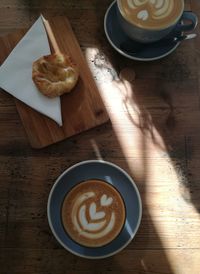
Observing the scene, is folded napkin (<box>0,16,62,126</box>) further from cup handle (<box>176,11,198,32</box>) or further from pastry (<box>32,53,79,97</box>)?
cup handle (<box>176,11,198,32</box>)

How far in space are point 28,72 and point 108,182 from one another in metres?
0.31

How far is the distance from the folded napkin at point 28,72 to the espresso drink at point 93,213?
0.17 metres

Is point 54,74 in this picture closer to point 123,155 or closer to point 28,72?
point 28,72

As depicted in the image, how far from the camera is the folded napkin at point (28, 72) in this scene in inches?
32.4

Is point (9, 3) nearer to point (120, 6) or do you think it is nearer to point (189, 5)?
point (120, 6)

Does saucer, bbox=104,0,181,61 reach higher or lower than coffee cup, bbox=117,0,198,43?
lower

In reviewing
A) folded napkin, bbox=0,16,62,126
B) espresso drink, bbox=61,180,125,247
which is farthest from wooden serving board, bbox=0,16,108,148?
espresso drink, bbox=61,180,125,247

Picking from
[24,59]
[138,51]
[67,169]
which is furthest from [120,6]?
[67,169]

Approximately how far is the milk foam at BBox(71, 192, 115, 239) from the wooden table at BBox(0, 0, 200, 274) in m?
0.07

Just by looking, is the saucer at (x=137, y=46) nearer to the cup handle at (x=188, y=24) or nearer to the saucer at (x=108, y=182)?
the cup handle at (x=188, y=24)

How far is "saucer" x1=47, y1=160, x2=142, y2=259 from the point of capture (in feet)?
2.48

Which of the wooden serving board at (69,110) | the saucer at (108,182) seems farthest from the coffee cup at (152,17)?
the saucer at (108,182)

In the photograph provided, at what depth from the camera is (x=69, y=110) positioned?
2.74ft

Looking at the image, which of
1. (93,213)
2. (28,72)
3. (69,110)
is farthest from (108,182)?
(28,72)
